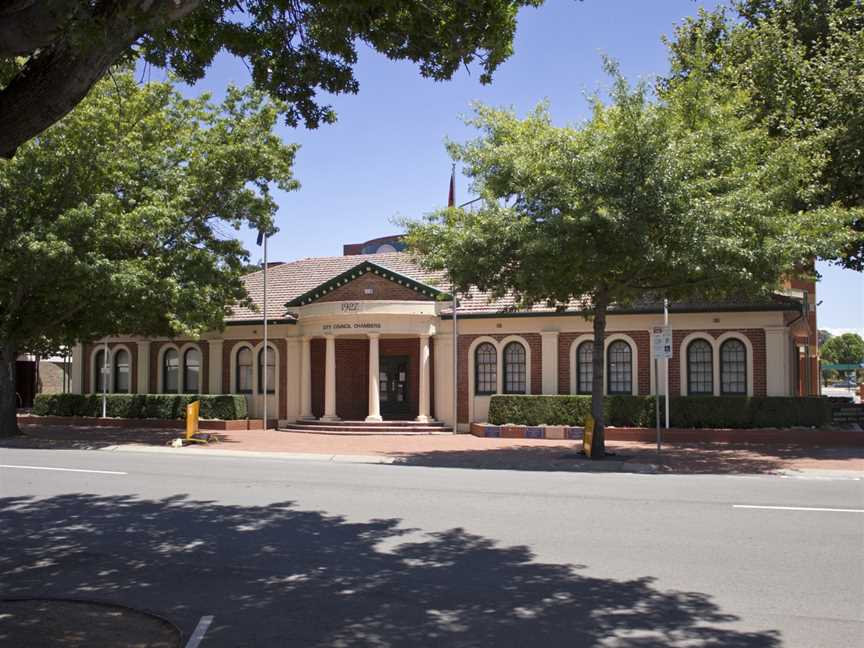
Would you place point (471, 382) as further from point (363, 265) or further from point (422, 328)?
point (363, 265)

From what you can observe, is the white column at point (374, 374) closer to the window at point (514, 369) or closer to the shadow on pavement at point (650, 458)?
the window at point (514, 369)

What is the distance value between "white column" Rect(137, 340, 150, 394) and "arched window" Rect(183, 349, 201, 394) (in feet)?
5.52

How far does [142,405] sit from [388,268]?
34.0ft

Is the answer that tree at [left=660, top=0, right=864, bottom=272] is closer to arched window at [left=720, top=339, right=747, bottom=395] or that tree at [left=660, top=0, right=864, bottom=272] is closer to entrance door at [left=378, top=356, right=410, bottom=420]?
arched window at [left=720, top=339, right=747, bottom=395]

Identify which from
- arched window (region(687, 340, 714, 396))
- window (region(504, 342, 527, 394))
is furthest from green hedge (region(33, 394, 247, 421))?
arched window (region(687, 340, 714, 396))

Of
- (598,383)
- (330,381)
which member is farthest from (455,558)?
(330,381)

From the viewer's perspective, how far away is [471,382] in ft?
83.2

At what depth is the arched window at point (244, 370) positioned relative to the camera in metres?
28.2

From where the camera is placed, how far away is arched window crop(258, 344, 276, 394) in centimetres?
2762

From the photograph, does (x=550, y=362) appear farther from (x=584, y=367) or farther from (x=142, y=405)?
(x=142, y=405)

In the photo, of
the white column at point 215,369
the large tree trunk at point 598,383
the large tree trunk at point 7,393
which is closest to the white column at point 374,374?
the white column at point 215,369

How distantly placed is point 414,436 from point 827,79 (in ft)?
48.0

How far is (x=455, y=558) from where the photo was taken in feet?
25.5

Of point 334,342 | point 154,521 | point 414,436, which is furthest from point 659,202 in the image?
point 334,342
